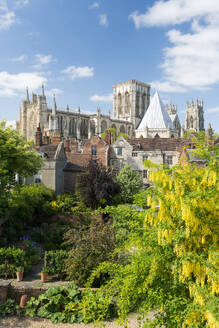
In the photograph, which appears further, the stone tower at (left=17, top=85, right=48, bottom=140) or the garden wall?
the stone tower at (left=17, top=85, right=48, bottom=140)

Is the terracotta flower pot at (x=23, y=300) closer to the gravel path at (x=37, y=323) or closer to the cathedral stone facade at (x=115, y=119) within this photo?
the gravel path at (x=37, y=323)

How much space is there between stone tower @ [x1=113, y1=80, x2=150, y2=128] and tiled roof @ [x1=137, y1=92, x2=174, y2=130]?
958 inches

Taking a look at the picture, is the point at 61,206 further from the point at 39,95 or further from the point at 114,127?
the point at 114,127

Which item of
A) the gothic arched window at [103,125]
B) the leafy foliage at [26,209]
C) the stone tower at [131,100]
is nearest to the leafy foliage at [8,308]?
the leafy foliage at [26,209]

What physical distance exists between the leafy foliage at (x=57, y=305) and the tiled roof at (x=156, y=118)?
60.6 metres

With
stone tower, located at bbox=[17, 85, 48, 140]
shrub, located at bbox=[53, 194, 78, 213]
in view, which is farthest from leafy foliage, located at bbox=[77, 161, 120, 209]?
stone tower, located at bbox=[17, 85, 48, 140]

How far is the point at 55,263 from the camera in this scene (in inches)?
558

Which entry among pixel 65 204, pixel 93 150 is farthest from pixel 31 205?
pixel 93 150

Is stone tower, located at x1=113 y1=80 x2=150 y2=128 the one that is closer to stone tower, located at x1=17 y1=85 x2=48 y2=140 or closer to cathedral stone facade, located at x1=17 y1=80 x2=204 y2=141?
cathedral stone facade, located at x1=17 y1=80 x2=204 y2=141

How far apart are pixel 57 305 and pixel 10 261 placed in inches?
176

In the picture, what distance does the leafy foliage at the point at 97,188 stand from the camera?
24.9 metres

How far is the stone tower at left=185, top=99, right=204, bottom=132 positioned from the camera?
117506mm

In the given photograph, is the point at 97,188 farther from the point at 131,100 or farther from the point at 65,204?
the point at 131,100

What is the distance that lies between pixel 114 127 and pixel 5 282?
8030 cm
